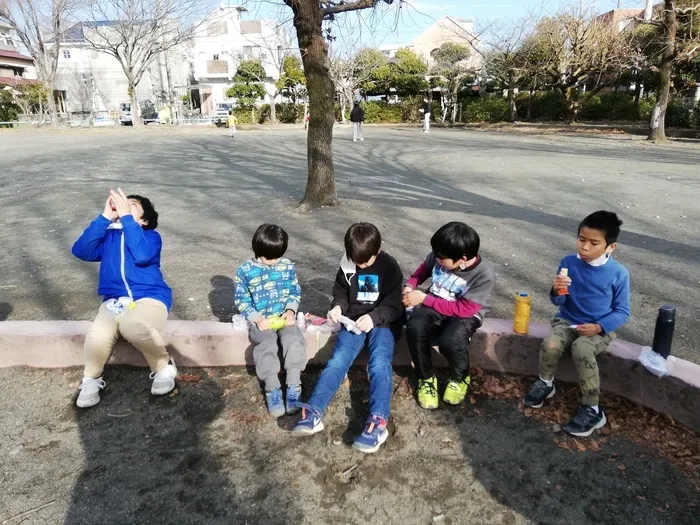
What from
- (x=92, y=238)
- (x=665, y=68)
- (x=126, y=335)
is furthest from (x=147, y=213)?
(x=665, y=68)

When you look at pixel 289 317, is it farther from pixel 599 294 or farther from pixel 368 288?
pixel 599 294

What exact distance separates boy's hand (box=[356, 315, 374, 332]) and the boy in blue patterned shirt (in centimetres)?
40

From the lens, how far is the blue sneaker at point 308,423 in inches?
101

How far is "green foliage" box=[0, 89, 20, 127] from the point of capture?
35.1m

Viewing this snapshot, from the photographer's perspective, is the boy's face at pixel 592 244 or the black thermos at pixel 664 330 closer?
the black thermos at pixel 664 330

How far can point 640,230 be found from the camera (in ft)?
20.7

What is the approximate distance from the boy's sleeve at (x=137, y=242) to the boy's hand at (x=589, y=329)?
2556mm

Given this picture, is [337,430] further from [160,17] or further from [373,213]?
[160,17]

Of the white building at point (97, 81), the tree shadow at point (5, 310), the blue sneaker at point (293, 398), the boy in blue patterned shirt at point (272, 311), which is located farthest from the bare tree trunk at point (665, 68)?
the white building at point (97, 81)

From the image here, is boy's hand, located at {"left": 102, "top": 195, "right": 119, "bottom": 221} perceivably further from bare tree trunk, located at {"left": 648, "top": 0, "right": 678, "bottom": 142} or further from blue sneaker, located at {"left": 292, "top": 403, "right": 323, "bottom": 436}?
bare tree trunk, located at {"left": 648, "top": 0, "right": 678, "bottom": 142}

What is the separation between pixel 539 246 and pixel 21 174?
11.5m

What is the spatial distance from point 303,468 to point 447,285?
135cm

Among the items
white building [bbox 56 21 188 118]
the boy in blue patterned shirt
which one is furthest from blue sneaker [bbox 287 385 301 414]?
white building [bbox 56 21 188 118]

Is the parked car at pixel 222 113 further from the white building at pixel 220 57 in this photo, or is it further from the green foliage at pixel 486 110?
the green foliage at pixel 486 110
